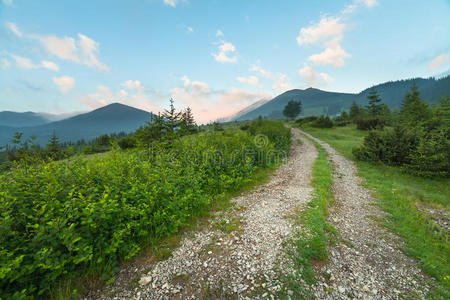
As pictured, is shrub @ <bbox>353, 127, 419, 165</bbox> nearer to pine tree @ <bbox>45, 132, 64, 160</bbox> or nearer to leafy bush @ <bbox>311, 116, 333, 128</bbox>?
pine tree @ <bbox>45, 132, 64, 160</bbox>

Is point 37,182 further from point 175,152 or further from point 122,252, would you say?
point 175,152

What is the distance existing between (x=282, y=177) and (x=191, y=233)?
23.3 ft

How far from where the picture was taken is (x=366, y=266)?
3885mm

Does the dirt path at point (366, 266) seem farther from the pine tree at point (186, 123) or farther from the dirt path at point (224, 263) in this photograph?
the pine tree at point (186, 123)

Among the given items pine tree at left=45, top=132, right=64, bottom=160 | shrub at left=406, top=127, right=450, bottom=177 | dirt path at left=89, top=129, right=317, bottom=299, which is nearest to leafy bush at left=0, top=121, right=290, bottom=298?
pine tree at left=45, top=132, right=64, bottom=160

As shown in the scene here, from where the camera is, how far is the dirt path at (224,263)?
10.7 ft

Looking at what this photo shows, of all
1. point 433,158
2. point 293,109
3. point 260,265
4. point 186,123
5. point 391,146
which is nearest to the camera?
point 260,265

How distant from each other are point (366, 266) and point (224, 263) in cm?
347

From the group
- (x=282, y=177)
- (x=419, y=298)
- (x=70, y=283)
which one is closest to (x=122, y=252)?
(x=70, y=283)

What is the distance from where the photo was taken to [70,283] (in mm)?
3078

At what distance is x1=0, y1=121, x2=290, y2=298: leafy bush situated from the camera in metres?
2.74

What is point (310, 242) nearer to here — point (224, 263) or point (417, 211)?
point (224, 263)

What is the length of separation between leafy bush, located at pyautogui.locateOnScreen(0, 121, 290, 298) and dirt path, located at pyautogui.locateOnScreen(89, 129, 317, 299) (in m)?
0.64

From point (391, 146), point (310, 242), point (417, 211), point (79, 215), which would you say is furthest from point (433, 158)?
point (79, 215)
